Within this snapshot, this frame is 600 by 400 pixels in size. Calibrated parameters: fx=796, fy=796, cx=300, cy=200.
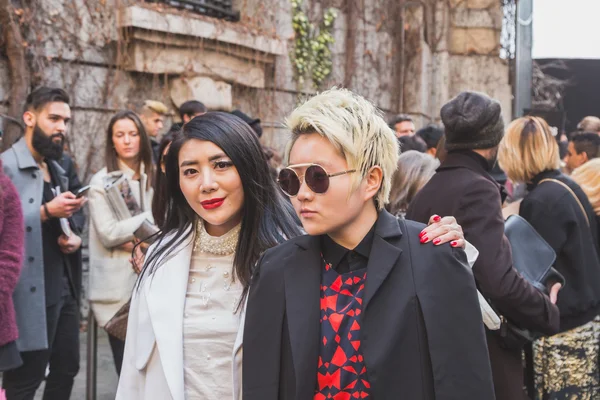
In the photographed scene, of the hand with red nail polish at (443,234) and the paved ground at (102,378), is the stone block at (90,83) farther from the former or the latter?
the hand with red nail polish at (443,234)

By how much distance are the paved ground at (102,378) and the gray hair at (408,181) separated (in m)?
2.56

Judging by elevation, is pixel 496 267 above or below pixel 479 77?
below

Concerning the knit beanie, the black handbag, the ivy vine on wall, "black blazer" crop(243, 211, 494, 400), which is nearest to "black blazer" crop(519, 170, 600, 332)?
the black handbag

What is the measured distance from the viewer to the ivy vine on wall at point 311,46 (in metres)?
10.0

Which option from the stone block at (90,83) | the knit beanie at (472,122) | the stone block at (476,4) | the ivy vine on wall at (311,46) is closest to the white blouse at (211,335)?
the knit beanie at (472,122)

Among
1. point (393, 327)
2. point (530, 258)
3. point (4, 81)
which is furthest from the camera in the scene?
point (4, 81)

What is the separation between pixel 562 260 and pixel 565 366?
22.4 inches

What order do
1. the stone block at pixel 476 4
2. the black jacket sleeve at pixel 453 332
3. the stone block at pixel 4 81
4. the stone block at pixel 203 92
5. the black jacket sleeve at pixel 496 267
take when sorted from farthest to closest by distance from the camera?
the stone block at pixel 476 4, the stone block at pixel 203 92, the stone block at pixel 4 81, the black jacket sleeve at pixel 496 267, the black jacket sleeve at pixel 453 332

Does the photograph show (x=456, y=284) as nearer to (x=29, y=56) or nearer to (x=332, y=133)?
(x=332, y=133)

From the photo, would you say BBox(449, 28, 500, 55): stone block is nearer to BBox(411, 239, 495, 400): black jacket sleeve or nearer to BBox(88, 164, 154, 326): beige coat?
BBox(88, 164, 154, 326): beige coat

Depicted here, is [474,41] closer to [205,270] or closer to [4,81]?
[4,81]

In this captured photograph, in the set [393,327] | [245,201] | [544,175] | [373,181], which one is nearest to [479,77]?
[544,175]

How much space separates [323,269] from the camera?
211cm

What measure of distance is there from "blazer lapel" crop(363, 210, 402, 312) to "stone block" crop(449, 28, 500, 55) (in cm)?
1082
